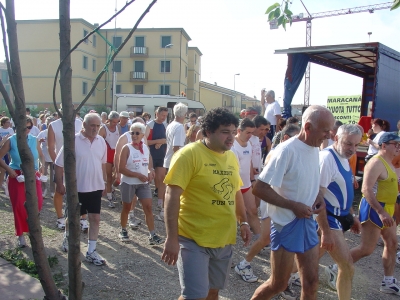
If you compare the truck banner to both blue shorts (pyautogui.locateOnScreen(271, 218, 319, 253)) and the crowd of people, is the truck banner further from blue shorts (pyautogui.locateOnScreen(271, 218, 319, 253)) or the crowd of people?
blue shorts (pyautogui.locateOnScreen(271, 218, 319, 253))

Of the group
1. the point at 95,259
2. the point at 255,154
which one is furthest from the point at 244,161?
the point at 95,259

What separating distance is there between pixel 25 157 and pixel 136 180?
10.1ft

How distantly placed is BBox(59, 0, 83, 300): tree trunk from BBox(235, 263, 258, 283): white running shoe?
A: 2405mm

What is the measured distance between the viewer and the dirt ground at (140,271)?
4312 mm

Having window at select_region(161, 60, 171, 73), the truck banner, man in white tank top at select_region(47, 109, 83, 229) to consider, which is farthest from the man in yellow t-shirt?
window at select_region(161, 60, 171, 73)

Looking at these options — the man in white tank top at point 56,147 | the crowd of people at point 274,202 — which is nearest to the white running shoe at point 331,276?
the crowd of people at point 274,202

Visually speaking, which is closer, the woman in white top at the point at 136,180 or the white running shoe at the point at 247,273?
the white running shoe at the point at 247,273

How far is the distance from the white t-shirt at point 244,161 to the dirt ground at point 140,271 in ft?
3.28

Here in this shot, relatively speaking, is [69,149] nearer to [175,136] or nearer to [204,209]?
[204,209]

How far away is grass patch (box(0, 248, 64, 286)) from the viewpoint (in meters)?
4.43

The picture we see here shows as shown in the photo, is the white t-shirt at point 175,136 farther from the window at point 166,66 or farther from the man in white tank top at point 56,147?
the window at point 166,66

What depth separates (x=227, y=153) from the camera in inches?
130

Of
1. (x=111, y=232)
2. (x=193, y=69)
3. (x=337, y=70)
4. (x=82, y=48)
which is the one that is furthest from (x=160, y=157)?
(x=193, y=69)

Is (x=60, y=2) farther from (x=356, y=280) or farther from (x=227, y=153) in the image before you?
(x=356, y=280)
